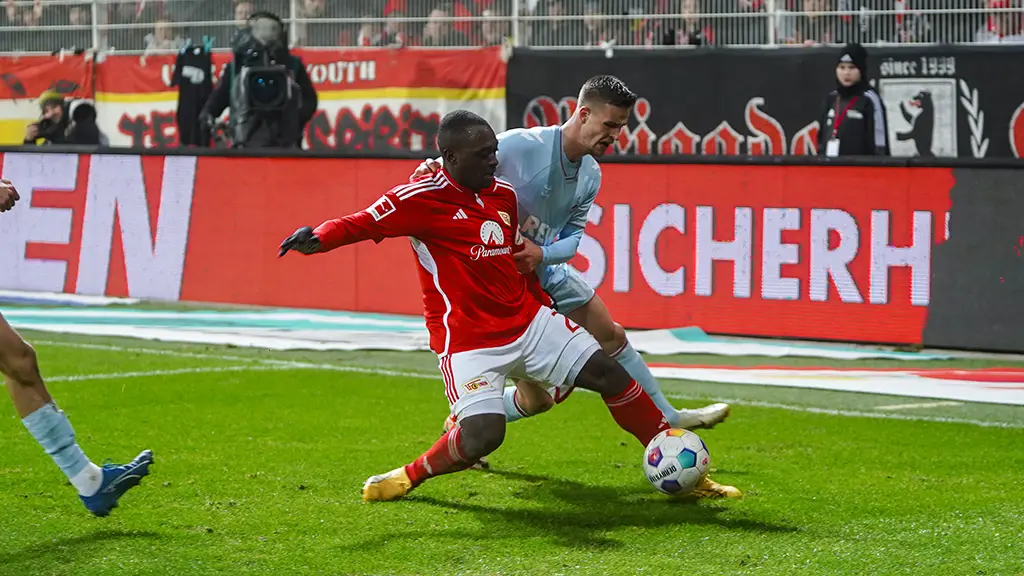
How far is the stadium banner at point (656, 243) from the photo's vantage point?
11484mm

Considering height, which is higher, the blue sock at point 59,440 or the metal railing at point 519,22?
the metal railing at point 519,22

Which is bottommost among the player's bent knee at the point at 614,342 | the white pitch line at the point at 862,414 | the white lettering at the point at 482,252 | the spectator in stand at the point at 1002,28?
the white pitch line at the point at 862,414

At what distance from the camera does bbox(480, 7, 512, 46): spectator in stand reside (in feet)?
57.8

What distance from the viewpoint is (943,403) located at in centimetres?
955

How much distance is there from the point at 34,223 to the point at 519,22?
5.79 metres

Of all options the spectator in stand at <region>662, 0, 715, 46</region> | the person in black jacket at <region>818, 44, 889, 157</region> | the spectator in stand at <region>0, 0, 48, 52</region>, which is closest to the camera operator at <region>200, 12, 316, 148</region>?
the spectator in stand at <region>662, 0, 715, 46</region>

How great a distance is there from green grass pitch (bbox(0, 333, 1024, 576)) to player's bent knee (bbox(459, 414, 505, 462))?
0.29m

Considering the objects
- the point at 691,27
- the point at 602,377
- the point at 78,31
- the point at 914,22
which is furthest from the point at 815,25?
the point at 602,377

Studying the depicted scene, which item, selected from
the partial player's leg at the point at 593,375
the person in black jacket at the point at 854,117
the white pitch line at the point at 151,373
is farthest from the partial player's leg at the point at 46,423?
the person in black jacket at the point at 854,117

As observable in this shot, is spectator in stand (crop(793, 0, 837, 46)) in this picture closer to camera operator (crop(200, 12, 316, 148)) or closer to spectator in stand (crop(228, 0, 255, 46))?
camera operator (crop(200, 12, 316, 148))

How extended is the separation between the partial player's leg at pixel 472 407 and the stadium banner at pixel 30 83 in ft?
49.7

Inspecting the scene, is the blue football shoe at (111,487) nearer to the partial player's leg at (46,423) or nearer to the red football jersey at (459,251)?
the partial player's leg at (46,423)

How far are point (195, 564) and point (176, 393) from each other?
430 centimetres

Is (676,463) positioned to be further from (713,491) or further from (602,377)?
(602,377)
